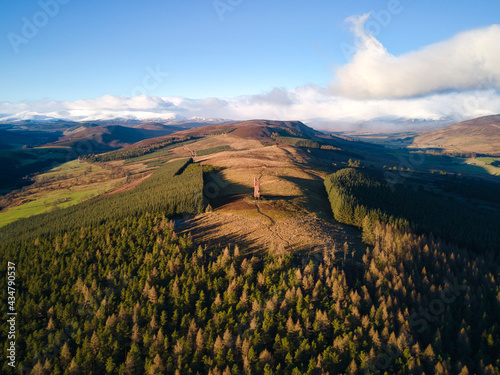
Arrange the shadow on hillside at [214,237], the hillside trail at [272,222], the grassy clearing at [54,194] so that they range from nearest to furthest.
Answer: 1. the hillside trail at [272,222]
2. the shadow on hillside at [214,237]
3. the grassy clearing at [54,194]

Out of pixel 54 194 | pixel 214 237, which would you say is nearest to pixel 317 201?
pixel 214 237

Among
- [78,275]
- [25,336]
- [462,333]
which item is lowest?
[25,336]

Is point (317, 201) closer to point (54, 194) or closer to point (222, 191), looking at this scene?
point (222, 191)

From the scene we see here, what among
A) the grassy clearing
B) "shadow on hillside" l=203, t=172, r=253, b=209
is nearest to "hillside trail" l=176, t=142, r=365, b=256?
"shadow on hillside" l=203, t=172, r=253, b=209

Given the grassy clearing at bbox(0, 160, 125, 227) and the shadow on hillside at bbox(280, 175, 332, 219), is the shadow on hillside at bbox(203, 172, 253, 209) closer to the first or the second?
the shadow on hillside at bbox(280, 175, 332, 219)

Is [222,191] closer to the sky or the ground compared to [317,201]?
closer to the sky

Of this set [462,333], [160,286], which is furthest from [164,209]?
[462,333]

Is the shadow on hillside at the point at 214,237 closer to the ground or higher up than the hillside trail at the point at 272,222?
closer to the ground

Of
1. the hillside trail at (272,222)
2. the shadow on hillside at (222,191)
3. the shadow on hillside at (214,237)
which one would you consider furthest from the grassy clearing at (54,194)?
the shadow on hillside at (214,237)

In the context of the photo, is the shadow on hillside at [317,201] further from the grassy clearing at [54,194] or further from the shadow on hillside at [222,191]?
the grassy clearing at [54,194]

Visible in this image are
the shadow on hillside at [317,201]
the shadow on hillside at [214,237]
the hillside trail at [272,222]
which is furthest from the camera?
the shadow on hillside at [317,201]

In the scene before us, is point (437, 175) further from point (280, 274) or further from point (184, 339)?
point (184, 339)
